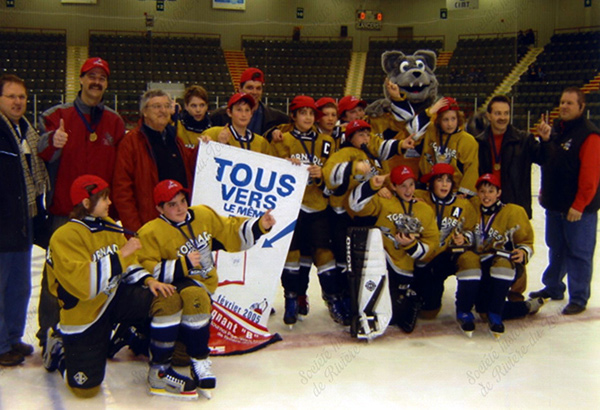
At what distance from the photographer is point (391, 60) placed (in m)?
4.25

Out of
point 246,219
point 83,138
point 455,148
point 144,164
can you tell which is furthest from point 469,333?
point 83,138

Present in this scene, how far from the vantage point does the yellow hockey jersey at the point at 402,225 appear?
3.59 m

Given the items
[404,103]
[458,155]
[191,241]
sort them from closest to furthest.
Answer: [191,241] < [458,155] < [404,103]

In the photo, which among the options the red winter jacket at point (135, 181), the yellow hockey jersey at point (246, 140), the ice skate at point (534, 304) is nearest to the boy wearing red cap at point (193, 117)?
the yellow hockey jersey at point (246, 140)

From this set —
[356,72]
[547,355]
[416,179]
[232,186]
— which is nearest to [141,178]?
[232,186]

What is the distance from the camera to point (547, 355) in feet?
10.8

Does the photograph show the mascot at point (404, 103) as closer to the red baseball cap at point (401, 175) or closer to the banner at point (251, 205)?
the red baseball cap at point (401, 175)

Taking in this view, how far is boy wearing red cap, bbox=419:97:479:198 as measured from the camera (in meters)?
3.88

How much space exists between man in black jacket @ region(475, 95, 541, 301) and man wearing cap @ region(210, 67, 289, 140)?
1.37 meters

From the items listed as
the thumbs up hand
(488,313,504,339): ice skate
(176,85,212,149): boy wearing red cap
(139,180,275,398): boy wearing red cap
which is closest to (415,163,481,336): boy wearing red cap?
(488,313,504,339): ice skate

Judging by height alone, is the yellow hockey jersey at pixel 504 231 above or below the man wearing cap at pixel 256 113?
below

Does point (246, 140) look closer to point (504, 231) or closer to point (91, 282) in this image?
point (91, 282)

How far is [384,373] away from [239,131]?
1575 mm

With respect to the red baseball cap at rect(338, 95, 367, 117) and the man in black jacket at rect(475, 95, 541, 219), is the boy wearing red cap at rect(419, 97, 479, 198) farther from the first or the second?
the red baseball cap at rect(338, 95, 367, 117)
